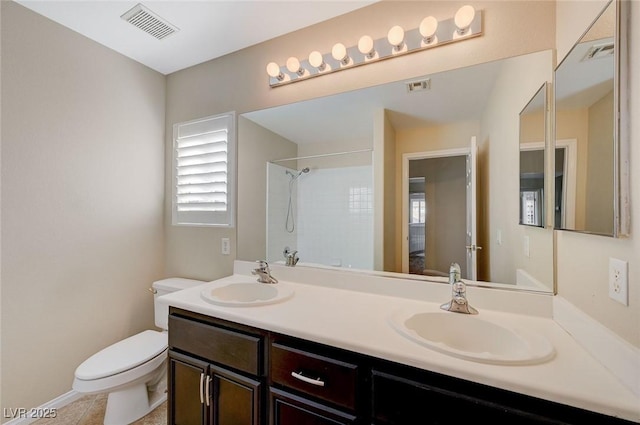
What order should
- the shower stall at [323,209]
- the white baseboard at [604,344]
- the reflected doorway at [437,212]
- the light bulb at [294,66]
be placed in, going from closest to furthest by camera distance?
Answer: the white baseboard at [604,344] → the reflected doorway at [437,212] → the shower stall at [323,209] → the light bulb at [294,66]

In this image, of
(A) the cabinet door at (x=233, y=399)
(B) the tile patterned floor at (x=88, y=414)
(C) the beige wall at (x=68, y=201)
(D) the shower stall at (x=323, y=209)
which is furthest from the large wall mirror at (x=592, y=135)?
(C) the beige wall at (x=68, y=201)

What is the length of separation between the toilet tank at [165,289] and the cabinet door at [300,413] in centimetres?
121

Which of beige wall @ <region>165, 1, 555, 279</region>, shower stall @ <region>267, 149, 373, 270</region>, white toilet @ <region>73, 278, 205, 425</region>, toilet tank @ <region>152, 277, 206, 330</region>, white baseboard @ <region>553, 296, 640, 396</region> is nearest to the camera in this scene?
white baseboard @ <region>553, 296, 640, 396</region>

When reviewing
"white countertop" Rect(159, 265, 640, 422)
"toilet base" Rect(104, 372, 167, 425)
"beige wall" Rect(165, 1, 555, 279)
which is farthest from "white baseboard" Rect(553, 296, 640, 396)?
"toilet base" Rect(104, 372, 167, 425)

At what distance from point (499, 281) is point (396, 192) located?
2.04 feet

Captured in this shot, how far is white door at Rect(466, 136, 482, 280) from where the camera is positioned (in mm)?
1271

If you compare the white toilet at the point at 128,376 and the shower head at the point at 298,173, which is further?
the shower head at the point at 298,173

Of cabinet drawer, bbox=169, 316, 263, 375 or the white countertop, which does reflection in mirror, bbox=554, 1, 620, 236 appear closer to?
the white countertop

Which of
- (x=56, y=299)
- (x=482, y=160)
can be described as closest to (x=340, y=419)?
(x=482, y=160)

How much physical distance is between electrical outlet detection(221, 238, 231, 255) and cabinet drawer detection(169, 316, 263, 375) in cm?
65

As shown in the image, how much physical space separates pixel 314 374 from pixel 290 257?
84cm

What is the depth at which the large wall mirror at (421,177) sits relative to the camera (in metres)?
1.22

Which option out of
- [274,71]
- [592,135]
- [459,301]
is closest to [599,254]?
[592,135]

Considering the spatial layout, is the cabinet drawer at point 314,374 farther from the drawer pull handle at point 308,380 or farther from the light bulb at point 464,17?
the light bulb at point 464,17
